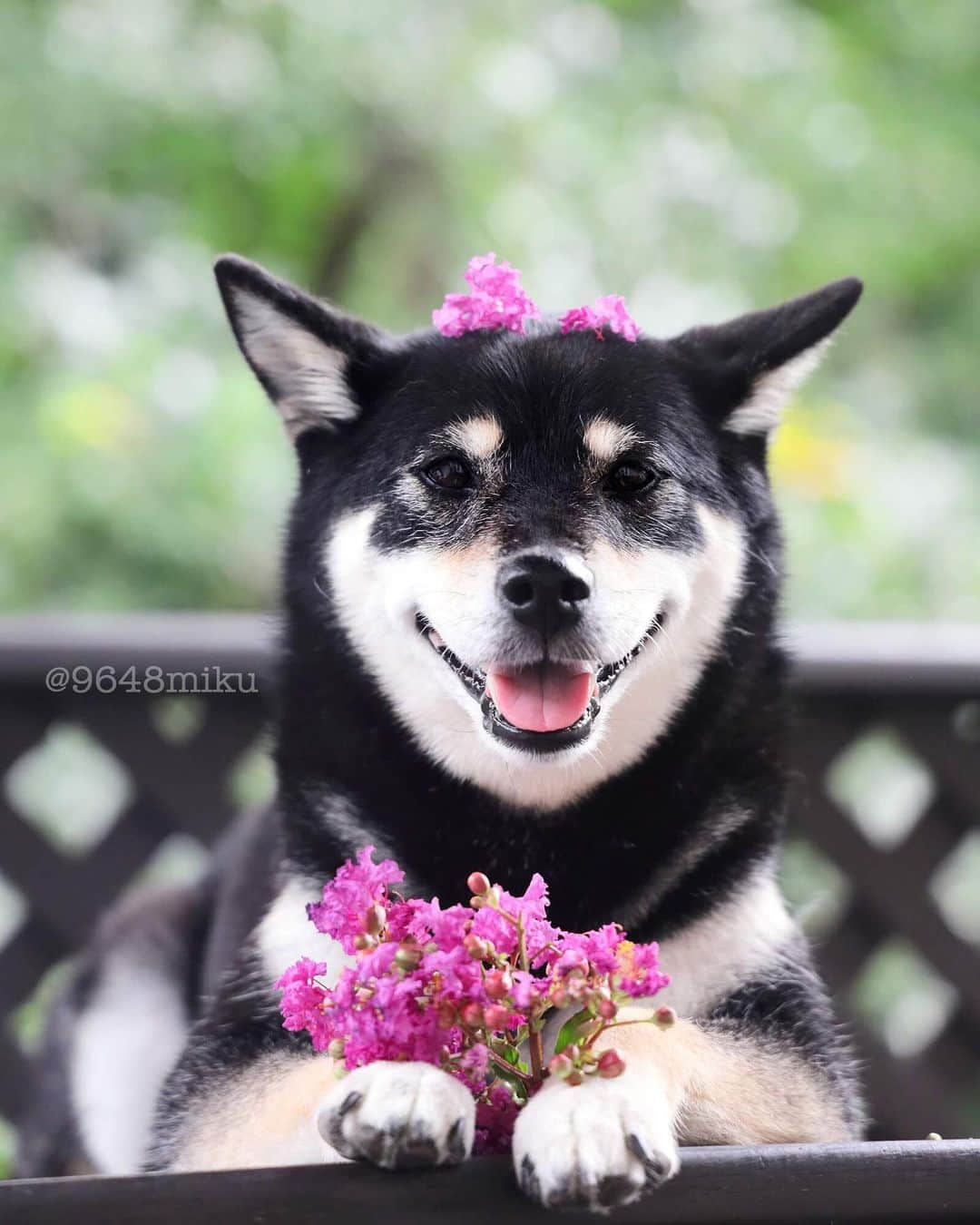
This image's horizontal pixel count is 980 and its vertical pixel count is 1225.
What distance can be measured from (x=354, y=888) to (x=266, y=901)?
1.51 feet

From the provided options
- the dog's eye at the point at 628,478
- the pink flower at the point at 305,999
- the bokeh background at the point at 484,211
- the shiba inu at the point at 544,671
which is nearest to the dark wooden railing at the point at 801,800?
the shiba inu at the point at 544,671

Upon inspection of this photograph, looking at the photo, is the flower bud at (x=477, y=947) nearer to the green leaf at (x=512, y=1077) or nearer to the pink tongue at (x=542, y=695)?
the green leaf at (x=512, y=1077)

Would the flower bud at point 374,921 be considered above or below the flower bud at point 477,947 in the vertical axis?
below

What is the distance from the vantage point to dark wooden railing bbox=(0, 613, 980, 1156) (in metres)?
1.69

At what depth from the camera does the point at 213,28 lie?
2859 mm

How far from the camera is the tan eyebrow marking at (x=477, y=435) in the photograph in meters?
1.00

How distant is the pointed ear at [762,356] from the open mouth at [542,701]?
241mm

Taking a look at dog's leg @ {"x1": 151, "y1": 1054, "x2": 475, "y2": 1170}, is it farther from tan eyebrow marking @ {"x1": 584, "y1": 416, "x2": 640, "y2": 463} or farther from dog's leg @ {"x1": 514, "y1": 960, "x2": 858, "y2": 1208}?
tan eyebrow marking @ {"x1": 584, "y1": 416, "x2": 640, "y2": 463}

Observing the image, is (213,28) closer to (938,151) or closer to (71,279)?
(71,279)

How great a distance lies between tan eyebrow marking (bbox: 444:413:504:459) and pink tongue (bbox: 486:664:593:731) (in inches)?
6.6

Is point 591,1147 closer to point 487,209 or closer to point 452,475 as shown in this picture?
point 452,475

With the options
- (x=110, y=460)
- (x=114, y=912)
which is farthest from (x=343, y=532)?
(x=110, y=460)

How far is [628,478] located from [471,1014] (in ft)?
1.43

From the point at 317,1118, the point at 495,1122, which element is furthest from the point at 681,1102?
the point at 317,1118
